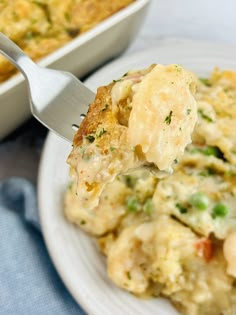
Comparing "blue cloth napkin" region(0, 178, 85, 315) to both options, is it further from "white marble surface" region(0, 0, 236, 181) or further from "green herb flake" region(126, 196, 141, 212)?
"white marble surface" region(0, 0, 236, 181)

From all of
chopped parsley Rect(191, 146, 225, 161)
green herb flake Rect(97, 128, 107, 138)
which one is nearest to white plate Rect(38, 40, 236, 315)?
chopped parsley Rect(191, 146, 225, 161)

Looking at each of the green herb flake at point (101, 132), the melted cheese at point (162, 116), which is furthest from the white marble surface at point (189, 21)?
the green herb flake at point (101, 132)

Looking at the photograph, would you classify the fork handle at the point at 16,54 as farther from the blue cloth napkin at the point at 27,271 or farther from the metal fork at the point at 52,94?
the blue cloth napkin at the point at 27,271

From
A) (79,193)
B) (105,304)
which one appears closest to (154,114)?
(79,193)

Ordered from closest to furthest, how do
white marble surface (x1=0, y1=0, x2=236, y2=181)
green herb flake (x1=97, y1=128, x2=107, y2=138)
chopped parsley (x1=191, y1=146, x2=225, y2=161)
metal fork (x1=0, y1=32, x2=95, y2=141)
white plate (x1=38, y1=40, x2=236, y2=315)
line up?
green herb flake (x1=97, y1=128, x2=107, y2=138)
metal fork (x1=0, y1=32, x2=95, y2=141)
white plate (x1=38, y1=40, x2=236, y2=315)
chopped parsley (x1=191, y1=146, x2=225, y2=161)
white marble surface (x1=0, y1=0, x2=236, y2=181)

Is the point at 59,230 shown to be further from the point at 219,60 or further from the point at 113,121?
the point at 219,60

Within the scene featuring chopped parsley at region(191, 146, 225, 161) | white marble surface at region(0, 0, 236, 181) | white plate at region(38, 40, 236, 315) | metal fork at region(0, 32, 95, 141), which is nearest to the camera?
metal fork at region(0, 32, 95, 141)
